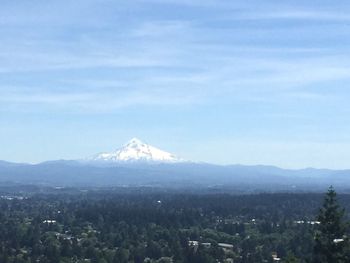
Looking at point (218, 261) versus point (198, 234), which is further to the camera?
point (198, 234)

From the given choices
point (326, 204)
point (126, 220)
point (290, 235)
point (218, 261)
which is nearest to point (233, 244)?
point (290, 235)

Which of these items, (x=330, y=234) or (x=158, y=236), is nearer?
(x=330, y=234)

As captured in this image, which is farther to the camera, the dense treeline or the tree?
the dense treeline

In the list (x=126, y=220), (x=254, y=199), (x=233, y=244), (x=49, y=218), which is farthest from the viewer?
(x=254, y=199)

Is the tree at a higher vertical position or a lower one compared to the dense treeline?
higher

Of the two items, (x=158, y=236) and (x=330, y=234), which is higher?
(x=330, y=234)

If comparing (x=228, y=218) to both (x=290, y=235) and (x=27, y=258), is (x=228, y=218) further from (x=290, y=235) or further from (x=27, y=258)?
(x=27, y=258)

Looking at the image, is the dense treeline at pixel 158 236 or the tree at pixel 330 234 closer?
the tree at pixel 330 234

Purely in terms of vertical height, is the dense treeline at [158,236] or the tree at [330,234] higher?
the tree at [330,234]
